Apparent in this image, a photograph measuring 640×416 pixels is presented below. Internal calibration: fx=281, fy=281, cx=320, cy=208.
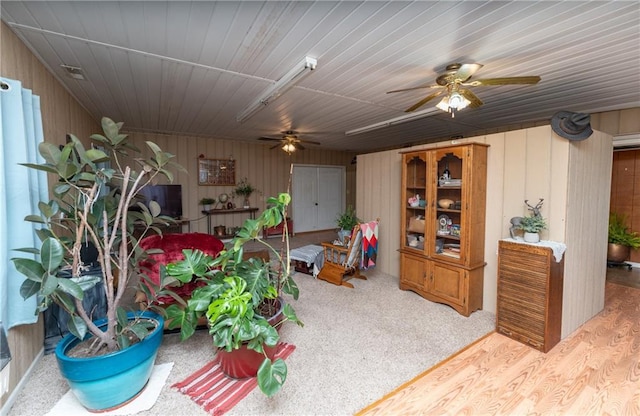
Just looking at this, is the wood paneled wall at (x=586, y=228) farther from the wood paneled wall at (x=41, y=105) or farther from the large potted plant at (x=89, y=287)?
the wood paneled wall at (x=41, y=105)

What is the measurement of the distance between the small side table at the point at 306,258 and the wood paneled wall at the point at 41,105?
2.80 meters

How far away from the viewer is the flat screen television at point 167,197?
Answer: 217 inches

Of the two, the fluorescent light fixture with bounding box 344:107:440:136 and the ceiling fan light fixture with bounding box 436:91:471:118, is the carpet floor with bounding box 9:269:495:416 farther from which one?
the fluorescent light fixture with bounding box 344:107:440:136

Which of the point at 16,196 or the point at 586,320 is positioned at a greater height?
the point at 16,196

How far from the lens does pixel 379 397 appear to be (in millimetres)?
1878

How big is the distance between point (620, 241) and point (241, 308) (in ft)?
20.5

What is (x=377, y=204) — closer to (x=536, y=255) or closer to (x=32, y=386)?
(x=536, y=255)

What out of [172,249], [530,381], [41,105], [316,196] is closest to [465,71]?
[530,381]

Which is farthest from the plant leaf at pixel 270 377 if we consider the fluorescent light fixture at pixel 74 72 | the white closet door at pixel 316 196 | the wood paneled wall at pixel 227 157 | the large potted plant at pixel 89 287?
the white closet door at pixel 316 196

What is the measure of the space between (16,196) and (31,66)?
1.25 metres

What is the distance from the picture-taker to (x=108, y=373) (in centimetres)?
166

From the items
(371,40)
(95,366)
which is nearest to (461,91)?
(371,40)

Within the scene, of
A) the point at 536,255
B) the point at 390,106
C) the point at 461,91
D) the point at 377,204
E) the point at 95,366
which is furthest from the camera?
the point at 377,204

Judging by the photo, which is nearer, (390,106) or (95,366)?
(95,366)
